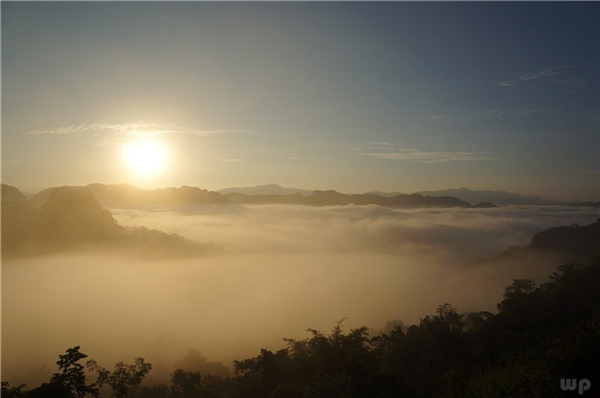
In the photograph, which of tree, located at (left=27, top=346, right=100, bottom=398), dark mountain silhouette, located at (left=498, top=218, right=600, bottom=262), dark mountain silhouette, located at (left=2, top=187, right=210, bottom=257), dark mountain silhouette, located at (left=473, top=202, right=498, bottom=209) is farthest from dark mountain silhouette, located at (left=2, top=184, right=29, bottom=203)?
dark mountain silhouette, located at (left=473, top=202, right=498, bottom=209)

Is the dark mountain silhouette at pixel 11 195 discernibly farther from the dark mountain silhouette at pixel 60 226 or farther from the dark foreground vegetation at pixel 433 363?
the dark foreground vegetation at pixel 433 363

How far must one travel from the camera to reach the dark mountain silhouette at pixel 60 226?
3615 inches

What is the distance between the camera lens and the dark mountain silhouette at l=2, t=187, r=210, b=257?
91.8 metres

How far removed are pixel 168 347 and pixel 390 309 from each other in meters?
59.0

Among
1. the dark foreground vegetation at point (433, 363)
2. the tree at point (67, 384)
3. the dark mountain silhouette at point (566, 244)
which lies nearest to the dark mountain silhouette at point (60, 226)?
the dark foreground vegetation at point (433, 363)

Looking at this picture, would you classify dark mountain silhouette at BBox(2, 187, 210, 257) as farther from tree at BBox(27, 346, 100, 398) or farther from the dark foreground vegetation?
tree at BBox(27, 346, 100, 398)

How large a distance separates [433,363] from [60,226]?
10469 cm

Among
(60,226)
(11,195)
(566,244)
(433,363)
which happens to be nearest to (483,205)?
(566,244)

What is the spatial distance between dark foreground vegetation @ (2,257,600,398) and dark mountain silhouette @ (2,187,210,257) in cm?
8141

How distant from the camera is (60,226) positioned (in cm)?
9819

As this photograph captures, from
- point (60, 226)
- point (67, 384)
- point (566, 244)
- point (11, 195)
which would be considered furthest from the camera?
point (60, 226)

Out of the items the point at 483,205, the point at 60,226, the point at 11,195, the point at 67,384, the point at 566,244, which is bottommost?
the point at 566,244

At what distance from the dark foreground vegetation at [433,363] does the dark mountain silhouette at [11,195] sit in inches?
3213

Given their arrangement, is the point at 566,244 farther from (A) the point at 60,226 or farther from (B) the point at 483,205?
(A) the point at 60,226
